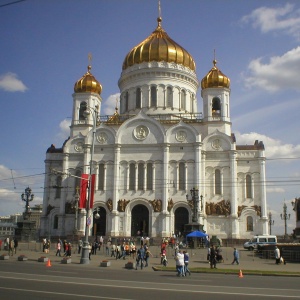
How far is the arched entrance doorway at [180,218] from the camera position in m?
46.8

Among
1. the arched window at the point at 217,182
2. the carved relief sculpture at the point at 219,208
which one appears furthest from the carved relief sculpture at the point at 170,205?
the arched window at the point at 217,182

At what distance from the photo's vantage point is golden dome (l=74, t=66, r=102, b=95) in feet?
177

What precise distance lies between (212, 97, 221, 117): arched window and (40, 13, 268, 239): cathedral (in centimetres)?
13

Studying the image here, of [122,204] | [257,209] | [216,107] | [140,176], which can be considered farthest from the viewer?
[216,107]

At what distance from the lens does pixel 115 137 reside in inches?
1955

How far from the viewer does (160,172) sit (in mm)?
48000

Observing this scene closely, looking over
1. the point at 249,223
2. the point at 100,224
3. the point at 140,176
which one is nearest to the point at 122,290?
the point at 140,176

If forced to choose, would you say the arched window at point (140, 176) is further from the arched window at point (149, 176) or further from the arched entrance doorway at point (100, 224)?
the arched entrance doorway at point (100, 224)

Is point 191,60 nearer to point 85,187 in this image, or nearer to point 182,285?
point 85,187

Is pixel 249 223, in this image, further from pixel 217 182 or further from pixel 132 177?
pixel 132 177

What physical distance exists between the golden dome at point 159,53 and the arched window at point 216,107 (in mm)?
8601

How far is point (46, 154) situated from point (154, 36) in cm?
2371

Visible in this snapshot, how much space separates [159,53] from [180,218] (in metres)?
23.5

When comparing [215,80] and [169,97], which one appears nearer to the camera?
[215,80]
